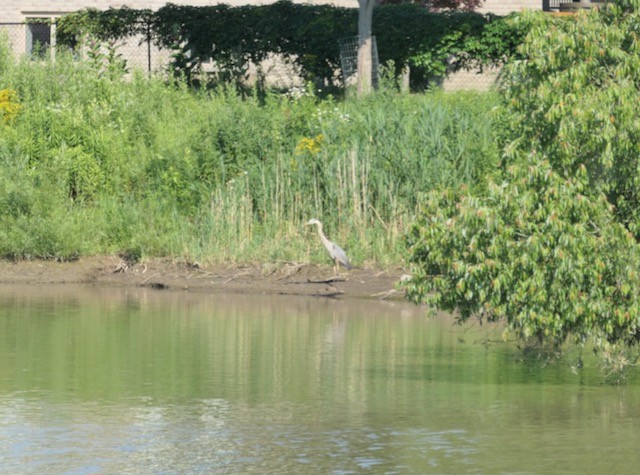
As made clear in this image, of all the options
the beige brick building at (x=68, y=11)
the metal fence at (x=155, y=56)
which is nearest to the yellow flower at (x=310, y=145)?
the metal fence at (x=155, y=56)

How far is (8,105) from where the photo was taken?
25.9 metres

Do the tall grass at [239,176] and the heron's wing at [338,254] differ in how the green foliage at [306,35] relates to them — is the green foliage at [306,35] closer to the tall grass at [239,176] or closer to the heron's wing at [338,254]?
the tall grass at [239,176]

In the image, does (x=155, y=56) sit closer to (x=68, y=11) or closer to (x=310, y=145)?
(x=68, y=11)

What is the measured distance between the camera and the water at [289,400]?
33.7 feet

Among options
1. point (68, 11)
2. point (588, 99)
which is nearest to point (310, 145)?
point (588, 99)

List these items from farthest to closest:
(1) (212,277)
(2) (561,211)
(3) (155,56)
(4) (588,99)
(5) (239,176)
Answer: (3) (155,56) → (5) (239,176) → (1) (212,277) → (4) (588,99) → (2) (561,211)

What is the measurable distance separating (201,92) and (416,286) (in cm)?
1610

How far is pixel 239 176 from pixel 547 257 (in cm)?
1125

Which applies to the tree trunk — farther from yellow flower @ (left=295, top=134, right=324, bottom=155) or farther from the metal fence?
yellow flower @ (left=295, top=134, right=324, bottom=155)

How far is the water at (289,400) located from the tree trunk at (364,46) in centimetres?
1185

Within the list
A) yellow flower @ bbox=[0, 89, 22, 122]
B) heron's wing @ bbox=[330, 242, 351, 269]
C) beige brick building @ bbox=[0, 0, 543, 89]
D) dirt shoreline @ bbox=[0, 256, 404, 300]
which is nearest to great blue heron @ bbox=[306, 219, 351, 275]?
heron's wing @ bbox=[330, 242, 351, 269]

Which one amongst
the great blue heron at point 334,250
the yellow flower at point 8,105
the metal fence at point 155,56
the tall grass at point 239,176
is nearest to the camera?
the great blue heron at point 334,250

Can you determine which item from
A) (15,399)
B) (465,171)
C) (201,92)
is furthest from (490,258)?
(201,92)

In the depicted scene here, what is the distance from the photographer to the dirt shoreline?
2014 cm
